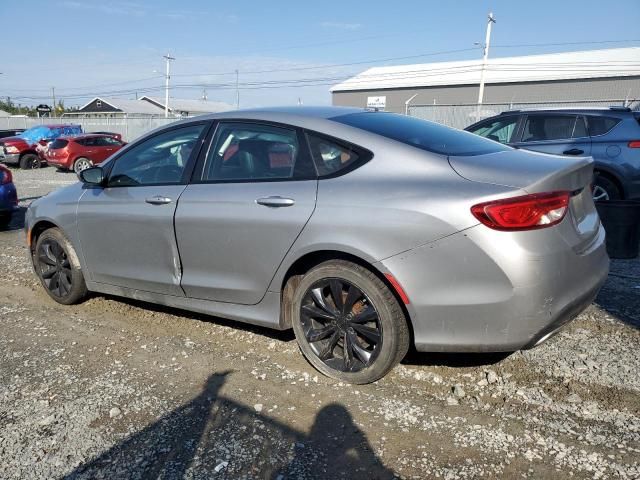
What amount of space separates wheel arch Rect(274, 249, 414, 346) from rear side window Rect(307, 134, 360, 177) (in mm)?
480

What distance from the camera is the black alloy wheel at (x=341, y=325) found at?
2994 millimetres

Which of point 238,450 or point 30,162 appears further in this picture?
point 30,162

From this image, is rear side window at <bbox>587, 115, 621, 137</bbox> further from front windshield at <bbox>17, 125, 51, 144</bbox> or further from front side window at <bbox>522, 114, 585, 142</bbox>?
front windshield at <bbox>17, 125, 51, 144</bbox>

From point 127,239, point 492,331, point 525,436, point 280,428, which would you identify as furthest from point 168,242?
point 525,436

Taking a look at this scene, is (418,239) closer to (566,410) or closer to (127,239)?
(566,410)

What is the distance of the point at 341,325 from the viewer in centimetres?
312

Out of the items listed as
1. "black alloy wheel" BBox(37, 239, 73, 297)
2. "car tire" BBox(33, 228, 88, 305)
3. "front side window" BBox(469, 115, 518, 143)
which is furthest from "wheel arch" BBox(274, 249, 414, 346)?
"front side window" BBox(469, 115, 518, 143)

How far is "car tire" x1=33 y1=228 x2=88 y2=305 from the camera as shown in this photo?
4.48 m

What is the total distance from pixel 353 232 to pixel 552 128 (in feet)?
17.9

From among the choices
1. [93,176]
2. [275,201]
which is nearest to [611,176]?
[275,201]

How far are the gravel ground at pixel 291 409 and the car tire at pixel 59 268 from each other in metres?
0.49

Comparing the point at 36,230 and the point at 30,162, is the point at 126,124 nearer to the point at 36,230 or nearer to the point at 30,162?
the point at 30,162

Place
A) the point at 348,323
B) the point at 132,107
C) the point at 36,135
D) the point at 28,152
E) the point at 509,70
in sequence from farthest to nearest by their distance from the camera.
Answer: the point at 132,107 < the point at 509,70 < the point at 36,135 < the point at 28,152 < the point at 348,323

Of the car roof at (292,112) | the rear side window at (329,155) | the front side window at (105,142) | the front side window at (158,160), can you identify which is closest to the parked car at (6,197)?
the front side window at (158,160)
